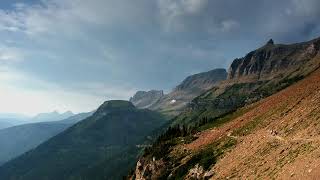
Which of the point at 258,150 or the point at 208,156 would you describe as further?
the point at 208,156

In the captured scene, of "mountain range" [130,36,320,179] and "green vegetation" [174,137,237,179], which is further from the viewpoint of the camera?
"green vegetation" [174,137,237,179]

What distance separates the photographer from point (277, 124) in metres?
70.2

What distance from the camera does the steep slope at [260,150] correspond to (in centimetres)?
4988

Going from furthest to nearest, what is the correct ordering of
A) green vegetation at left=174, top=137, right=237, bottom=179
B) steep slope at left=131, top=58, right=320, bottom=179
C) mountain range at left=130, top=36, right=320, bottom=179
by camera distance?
green vegetation at left=174, top=137, right=237, bottom=179, mountain range at left=130, top=36, right=320, bottom=179, steep slope at left=131, top=58, right=320, bottom=179

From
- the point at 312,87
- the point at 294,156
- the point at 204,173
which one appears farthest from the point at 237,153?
the point at 312,87

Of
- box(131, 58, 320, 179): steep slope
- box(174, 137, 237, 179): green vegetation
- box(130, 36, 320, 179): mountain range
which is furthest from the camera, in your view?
box(174, 137, 237, 179): green vegetation

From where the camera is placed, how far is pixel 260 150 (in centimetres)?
6131

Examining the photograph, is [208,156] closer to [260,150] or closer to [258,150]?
[258,150]

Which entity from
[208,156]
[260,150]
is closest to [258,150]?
[260,150]

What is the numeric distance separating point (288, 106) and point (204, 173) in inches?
867

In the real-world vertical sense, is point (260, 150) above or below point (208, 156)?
above

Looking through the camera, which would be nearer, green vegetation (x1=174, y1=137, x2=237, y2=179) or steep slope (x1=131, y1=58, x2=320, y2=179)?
steep slope (x1=131, y1=58, x2=320, y2=179)

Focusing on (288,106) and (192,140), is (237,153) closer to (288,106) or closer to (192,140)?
(288,106)

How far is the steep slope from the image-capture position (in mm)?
49875
